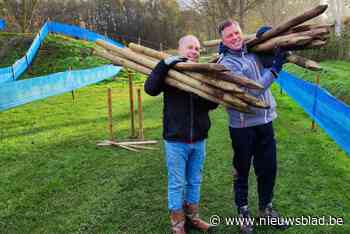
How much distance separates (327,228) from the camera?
13.6 ft

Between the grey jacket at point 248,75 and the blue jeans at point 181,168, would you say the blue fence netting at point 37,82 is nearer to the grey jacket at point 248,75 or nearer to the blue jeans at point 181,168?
the blue jeans at point 181,168

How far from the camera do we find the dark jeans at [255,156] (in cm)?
384

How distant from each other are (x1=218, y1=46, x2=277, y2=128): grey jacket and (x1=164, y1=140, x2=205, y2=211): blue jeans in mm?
426

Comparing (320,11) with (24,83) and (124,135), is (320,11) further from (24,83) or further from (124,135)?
(24,83)

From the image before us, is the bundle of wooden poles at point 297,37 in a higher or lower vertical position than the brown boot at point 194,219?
higher

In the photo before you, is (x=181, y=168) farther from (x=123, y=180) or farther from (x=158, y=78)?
(x=123, y=180)

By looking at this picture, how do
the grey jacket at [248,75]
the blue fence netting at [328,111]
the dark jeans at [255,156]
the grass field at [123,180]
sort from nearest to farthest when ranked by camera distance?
1. the grey jacket at [248,75]
2. the dark jeans at [255,156]
3. the grass field at [123,180]
4. the blue fence netting at [328,111]

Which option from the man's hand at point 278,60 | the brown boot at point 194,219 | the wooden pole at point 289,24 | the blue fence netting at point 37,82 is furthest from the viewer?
the blue fence netting at point 37,82

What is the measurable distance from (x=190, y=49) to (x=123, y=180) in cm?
269

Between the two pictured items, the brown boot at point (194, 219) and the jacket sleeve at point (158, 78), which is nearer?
the jacket sleeve at point (158, 78)

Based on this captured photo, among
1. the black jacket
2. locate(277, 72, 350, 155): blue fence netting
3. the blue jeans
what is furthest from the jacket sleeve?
locate(277, 72, 350, 155): blue fence netting

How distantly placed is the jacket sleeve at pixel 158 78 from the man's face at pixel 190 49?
0.22 meters

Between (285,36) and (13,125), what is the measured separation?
25.7 ft

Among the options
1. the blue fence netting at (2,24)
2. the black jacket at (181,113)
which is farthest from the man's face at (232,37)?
the blue fence netting at (2,24)
